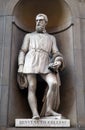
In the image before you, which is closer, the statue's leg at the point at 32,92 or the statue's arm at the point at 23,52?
the statue's leg at the point at 32,92

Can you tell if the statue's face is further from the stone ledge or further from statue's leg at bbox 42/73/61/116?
the stone ledge

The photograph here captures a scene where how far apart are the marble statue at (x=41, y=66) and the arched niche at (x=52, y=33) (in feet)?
0.83

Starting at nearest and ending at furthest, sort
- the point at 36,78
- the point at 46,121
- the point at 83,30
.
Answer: the point at 46,121
the point at 36,78
the point at 83,30

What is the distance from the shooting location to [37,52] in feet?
19.8

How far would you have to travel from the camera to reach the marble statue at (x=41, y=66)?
18.6ft

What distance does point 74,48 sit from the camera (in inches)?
244

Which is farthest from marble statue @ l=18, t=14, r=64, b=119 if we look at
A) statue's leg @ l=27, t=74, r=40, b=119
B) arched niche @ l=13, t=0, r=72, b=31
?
arched niche @ l=13, t=0, r=72, b=31

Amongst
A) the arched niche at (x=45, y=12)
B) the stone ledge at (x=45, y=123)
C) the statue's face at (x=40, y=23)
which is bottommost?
the stone ledge at (x=45, y=123)

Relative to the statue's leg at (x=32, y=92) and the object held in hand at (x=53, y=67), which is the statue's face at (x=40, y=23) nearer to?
the object held in hand at (x=53, y=67)

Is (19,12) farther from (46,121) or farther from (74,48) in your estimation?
(46,121)

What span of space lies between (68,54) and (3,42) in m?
1.43

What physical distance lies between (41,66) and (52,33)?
1.36 m

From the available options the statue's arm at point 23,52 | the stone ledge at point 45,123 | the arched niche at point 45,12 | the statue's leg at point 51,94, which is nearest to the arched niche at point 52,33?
the arched niche at point 45,12

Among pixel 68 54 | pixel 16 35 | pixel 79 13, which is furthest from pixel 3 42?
pixel 79 13
